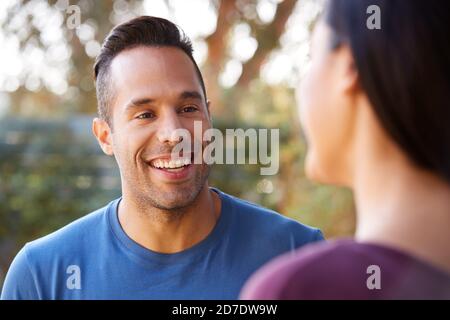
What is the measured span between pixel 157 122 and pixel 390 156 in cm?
136

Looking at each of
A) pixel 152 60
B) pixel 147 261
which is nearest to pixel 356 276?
pixel 147 261

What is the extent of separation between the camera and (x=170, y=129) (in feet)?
6.81

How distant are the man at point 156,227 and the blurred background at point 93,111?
378 cm

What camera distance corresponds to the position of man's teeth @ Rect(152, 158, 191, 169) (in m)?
2.06

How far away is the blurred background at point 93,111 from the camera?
5.93 meters

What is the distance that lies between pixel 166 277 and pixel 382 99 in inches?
49.6

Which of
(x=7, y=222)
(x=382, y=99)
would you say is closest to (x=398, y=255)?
(x=382, y=99)

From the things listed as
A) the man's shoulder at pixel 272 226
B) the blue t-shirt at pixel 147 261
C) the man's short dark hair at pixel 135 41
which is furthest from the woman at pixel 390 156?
the man's short dark hair at pixel 135 41

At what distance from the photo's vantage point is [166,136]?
2.08 metres

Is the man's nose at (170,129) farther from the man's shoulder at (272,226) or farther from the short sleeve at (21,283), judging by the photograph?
the short sleeve at (21,283)

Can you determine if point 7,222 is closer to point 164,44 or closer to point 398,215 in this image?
→ point 164,44

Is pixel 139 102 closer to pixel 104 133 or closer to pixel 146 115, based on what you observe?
pixel 146 115

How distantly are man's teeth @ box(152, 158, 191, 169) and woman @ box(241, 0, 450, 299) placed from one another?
124 cm

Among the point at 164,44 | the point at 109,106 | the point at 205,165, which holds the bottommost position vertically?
the point at 205,165
